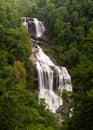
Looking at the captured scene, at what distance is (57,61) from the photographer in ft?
187

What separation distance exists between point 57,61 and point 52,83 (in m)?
10.3

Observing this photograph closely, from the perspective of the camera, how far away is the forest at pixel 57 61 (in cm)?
1198

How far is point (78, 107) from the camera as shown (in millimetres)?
11836

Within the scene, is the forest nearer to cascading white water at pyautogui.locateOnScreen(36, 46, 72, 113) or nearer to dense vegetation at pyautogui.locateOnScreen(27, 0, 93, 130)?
dense vegetation at pyautogui.locateOnScreen(27, 0, 93, 130)

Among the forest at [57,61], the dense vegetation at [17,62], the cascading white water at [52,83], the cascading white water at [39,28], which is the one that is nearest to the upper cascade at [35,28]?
the cascading white water at [39,28]

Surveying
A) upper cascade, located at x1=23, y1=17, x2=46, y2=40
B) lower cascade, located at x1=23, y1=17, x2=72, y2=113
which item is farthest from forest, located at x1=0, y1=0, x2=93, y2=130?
upper cascade, located at x1=23, y1=17, x2=46, y2=40

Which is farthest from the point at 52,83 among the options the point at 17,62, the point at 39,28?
the point at 39,28

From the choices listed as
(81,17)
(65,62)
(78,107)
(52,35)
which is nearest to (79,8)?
(81,17)

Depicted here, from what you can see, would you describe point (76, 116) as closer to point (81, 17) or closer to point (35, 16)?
point (81, 17)

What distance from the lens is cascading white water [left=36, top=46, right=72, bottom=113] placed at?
45.9 m

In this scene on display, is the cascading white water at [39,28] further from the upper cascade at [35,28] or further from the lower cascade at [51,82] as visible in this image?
the lower cascade at [51,82]

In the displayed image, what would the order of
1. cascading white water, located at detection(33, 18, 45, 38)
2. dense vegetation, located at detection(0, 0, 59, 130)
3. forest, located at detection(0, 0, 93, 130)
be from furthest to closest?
cascading white water, located at detection(33, 18, 45, 38)
dense vegetation, located at detection(0, 0, 59, 130)
forest, located at detection(0, 0, 93, 130)

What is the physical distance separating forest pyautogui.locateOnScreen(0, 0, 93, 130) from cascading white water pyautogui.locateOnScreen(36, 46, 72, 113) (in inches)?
47.1

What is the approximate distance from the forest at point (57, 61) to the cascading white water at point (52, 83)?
120 centimetres
